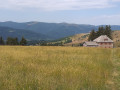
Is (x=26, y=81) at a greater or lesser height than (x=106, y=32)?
lesser

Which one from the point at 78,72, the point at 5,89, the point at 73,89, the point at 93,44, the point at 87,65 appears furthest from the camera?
the point at 93,44

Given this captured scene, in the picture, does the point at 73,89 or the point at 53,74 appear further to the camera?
the point at 53,74

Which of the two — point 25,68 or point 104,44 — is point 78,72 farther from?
point 104,44

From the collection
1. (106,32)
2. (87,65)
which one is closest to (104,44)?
(106,32)

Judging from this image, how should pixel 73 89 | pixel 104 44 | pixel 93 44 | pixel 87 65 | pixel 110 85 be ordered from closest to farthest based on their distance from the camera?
pixel 73 89
pixel 110 85
pixel 87 65
pixel 93 44
pixel 104 44

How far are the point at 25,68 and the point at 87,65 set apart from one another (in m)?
3.73

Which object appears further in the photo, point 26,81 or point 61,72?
point 61,72

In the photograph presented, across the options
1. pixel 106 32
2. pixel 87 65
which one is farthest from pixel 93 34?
pixel 87 65

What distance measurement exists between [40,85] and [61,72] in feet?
6.96

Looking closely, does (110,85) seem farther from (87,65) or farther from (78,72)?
(87,65)

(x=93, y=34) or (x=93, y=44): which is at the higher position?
(x=93, y=34)

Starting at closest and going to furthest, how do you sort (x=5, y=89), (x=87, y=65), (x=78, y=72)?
(x=5, y=89), (x=78, y=72), (x=87, y=65)

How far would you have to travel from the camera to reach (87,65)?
934cm

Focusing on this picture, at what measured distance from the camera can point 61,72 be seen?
7066 millimetres
